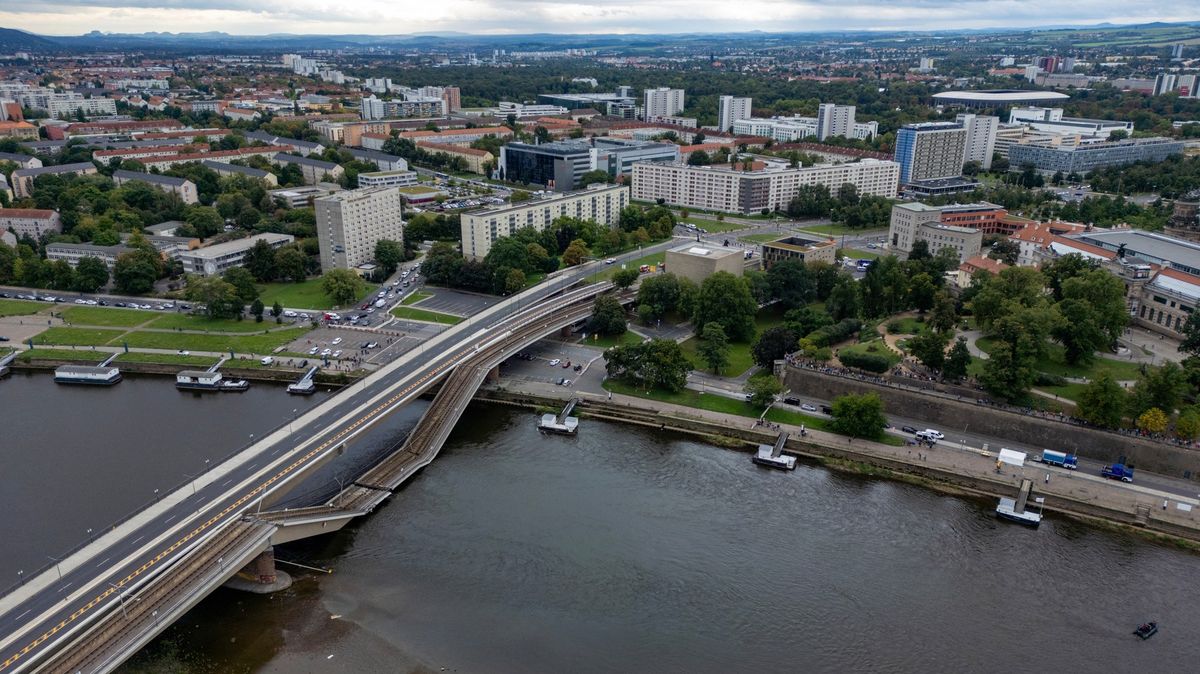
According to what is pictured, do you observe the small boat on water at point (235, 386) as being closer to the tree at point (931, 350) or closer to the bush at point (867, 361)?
the bush at point (867, 361)

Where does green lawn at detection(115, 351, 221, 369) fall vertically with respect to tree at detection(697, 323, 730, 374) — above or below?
below

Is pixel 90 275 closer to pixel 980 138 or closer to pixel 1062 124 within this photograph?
pixel 980 138

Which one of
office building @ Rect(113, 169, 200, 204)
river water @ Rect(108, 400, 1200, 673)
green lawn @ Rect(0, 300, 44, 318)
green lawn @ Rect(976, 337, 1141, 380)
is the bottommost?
river water @ Rect(108, 400, 1200, 673)

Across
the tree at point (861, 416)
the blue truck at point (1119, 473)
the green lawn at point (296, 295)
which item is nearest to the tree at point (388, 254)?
the green lawn at point (296, 295)

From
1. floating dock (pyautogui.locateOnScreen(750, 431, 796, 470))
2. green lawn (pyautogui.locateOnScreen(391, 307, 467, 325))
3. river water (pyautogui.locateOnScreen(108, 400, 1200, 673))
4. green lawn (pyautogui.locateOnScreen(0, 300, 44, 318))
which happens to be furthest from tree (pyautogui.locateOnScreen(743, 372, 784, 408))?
green lawn (pyautogui.locateOnScreen(0, 300, 44, 318))

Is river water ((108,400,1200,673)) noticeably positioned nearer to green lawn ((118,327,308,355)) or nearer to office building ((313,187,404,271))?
green lawn ((118,327,308,355))
